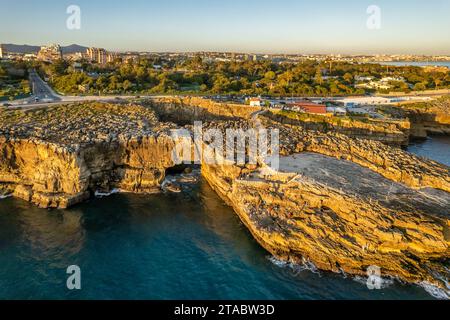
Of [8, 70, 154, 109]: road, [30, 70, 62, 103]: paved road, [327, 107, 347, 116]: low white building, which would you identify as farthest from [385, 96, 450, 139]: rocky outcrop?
[30, 70, 62, 103]: paved road

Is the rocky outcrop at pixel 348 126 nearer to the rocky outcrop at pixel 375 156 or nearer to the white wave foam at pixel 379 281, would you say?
the rocky outcrop at pixel 375 156

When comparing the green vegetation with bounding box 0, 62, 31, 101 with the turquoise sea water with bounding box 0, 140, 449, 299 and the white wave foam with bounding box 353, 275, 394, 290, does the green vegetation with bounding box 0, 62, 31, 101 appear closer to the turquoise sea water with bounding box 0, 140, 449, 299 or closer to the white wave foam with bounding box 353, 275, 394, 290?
the turquoise sea water with bounding box 0, 140, 449, 299

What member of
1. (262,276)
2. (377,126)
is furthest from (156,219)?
(377,126)

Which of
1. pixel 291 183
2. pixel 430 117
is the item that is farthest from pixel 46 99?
pixel 430 117

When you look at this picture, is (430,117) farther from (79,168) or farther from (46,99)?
(46,99)

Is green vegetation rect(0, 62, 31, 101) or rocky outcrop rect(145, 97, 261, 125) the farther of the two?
green vegetation rect(0, 62, 31, 101)

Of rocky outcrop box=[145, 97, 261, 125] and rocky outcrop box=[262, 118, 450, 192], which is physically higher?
rocky outcrop box=[145, 97, 261, 125]

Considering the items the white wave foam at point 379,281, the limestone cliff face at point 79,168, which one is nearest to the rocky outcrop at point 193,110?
the limestone cliff face at point 79,168

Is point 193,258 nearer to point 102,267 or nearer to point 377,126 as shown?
point 102,267
